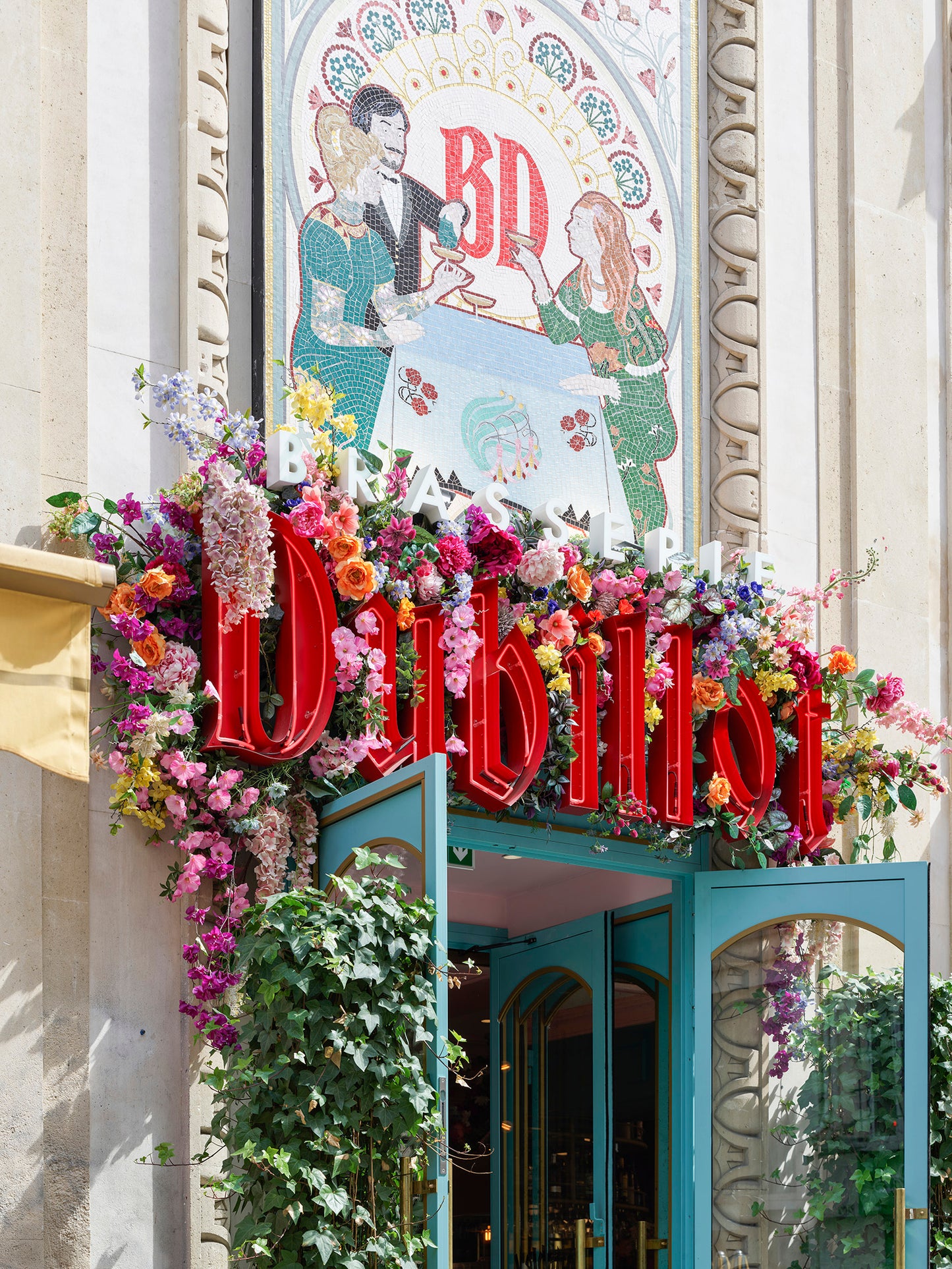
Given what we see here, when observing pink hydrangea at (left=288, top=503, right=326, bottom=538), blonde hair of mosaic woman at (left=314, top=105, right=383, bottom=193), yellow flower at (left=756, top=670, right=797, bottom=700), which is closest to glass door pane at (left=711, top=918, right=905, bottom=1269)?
yellow flower at (left=756, top=670, right=797, bottom=700)

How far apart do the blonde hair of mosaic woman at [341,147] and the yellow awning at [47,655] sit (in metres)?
2.58

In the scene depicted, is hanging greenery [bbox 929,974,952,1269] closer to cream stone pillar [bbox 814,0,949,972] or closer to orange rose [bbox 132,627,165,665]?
cream stone pillar [bbox 814,0,949,972]

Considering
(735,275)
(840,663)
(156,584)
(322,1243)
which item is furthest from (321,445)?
(735,275)

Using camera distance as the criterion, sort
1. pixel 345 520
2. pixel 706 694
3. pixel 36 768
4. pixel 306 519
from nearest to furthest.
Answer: pixel 36 768
pixel 306 519
pixel 345 520
pixel 706 694

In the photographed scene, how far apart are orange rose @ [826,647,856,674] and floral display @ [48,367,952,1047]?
13.9 inches

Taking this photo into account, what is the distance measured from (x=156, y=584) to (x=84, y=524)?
32 centimetres

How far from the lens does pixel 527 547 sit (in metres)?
6.39

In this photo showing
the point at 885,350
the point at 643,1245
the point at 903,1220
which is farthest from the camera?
the point at 885,350

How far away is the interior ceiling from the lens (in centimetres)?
799

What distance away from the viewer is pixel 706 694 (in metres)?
6.71

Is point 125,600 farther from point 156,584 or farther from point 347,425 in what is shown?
point 347,425

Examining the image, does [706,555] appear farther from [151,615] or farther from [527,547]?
[151,615]

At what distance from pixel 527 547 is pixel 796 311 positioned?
8.10 ft

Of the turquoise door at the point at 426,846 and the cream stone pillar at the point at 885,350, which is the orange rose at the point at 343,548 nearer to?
the turquoise door at the point at 426,846
